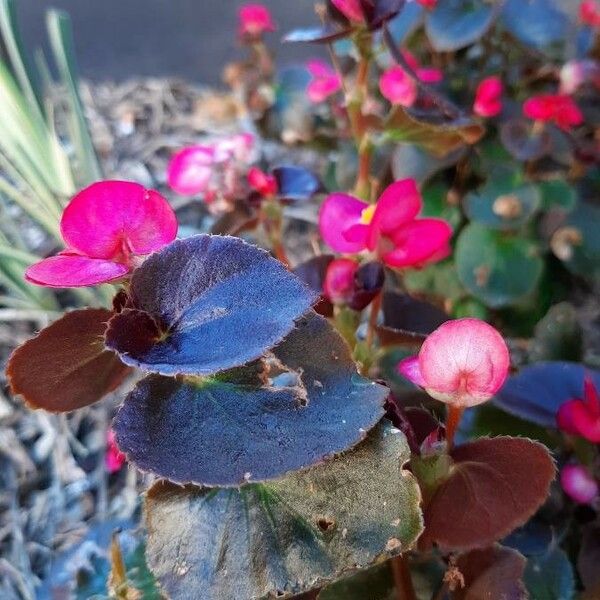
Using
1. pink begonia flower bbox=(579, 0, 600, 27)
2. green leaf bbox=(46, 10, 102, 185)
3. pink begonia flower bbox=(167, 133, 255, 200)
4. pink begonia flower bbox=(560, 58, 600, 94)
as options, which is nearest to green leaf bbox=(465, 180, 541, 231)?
pink begonia flower bbox=(560, 58, 600, 94)

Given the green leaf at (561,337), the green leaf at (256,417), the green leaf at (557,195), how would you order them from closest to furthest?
the green leaf at (256,417) → the green leaf at (561,337) → the green leaf at (557,195)

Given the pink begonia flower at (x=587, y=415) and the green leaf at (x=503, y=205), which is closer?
the pink begonia flower at (x=587, y=415)

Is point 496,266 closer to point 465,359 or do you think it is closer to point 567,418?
Answer: point 567,418

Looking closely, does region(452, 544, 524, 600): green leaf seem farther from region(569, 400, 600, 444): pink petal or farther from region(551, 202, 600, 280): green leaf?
region(551, 202, 600, 280): green leaf

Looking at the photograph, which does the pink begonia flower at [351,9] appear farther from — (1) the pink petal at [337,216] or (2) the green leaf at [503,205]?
(2) the green leaf at [503,205]

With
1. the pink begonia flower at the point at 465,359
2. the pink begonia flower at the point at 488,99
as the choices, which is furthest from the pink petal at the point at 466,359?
the pink begonia flower at the point at 488,99

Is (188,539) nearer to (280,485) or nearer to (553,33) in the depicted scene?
(280,485)

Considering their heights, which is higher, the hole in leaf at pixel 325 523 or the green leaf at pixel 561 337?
the hole in leaf at pixel 325 523
